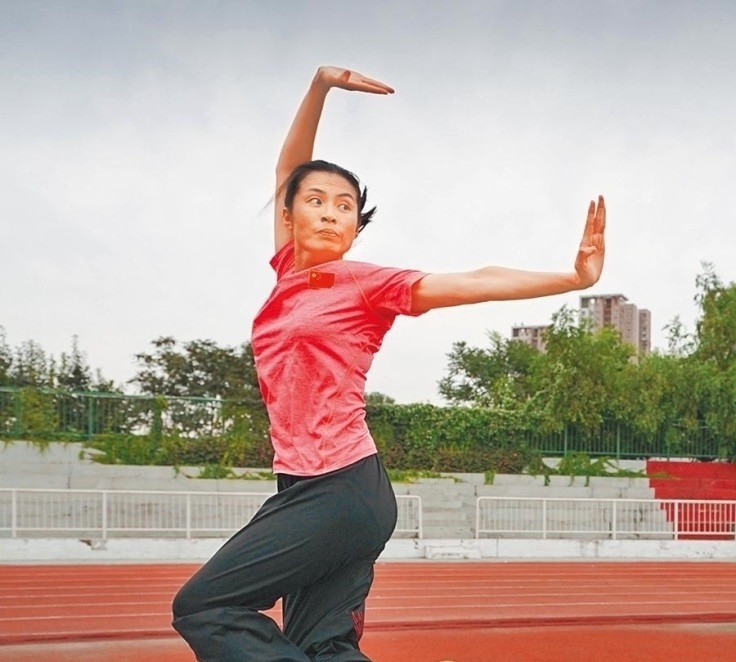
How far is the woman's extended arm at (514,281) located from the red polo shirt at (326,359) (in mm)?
50

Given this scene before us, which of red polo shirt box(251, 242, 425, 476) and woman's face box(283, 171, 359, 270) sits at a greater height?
woman's face box(283, 171, 359, 270)

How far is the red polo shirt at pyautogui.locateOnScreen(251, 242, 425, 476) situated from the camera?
2.05 m

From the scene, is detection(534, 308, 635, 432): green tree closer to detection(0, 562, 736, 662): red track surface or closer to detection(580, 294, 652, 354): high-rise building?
detection(0, 562, 736, 662): red track surface

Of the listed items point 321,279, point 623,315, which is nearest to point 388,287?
point 321,279

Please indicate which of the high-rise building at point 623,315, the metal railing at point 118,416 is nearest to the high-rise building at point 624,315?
the high-rise building at point 623,315

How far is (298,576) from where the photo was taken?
1.95m

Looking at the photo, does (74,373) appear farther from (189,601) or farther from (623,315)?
(623,315)

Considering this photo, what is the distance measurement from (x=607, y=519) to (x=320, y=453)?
12097mm

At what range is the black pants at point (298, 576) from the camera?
1900mm

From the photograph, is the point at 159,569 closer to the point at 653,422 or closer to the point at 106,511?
the point at 106,511

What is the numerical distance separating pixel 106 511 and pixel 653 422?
1266 cm

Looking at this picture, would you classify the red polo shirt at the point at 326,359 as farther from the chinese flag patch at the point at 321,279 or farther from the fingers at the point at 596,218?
the fingers at the point at 596,218

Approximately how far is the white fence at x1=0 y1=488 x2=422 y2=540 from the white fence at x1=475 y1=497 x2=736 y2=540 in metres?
1.37

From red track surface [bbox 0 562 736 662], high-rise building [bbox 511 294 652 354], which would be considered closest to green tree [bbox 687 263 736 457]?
red track surface [bbox 0 562 736 662]
